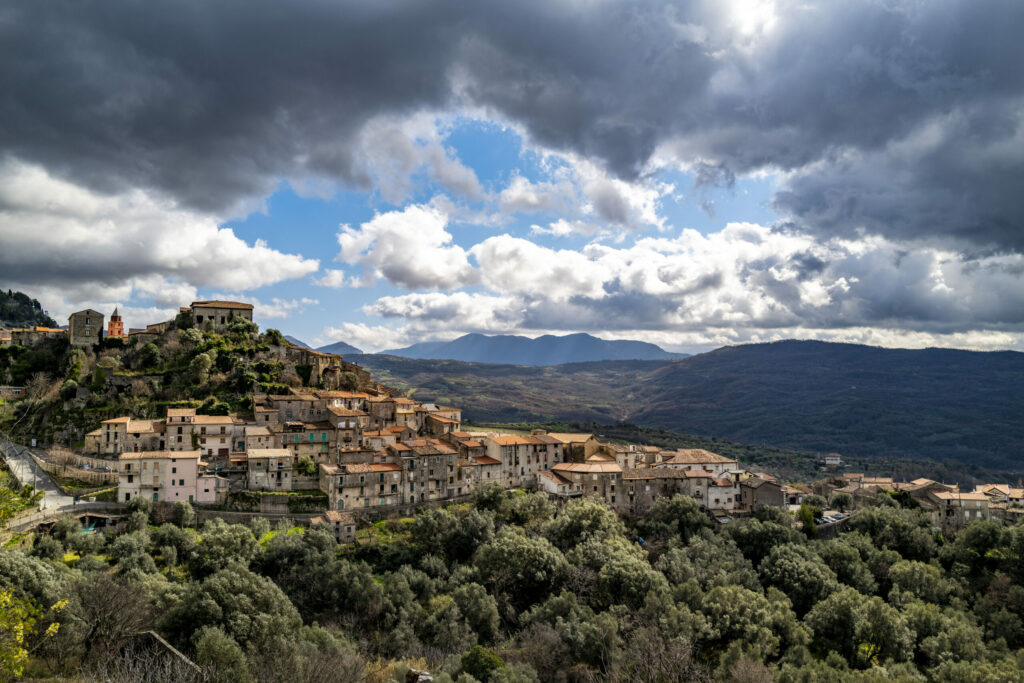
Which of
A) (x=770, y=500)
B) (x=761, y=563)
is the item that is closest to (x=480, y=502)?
(x=761, y=563)

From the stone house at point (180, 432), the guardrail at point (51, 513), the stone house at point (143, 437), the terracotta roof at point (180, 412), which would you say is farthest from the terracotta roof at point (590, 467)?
the guardrail at point (51, 513)

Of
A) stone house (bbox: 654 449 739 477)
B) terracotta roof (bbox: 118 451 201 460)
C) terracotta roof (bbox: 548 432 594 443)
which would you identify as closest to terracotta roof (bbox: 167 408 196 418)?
terracotta roof (bbox: 118 451 201 460)

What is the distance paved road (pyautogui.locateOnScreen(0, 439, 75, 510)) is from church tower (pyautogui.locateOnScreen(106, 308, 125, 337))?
19752 millimetres

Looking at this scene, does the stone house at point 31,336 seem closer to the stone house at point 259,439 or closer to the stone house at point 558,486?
the stone house at point 259,439

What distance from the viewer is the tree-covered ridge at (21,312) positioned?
13750cm

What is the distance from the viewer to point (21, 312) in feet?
Answer: 475

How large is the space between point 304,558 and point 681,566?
29.0 metres

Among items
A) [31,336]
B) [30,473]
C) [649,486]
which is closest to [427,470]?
[649,486]

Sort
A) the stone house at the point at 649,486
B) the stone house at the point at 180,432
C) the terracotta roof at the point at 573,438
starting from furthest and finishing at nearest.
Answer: the terracotta roof at the point at 573,438 < the stone house at the point at 649,486 < the stone house at the point at 180,432

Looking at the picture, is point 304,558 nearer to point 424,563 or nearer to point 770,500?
point 424,563

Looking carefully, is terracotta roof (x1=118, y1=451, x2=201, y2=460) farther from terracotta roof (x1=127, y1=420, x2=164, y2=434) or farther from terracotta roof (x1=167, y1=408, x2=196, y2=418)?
terracotta roof (x1=167, y1=408, x2=196, y2=418)

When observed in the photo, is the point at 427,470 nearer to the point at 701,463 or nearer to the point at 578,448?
the point at 578,448

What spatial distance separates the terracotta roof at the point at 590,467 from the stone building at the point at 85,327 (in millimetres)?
56379

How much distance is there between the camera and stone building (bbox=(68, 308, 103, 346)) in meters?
71.4
